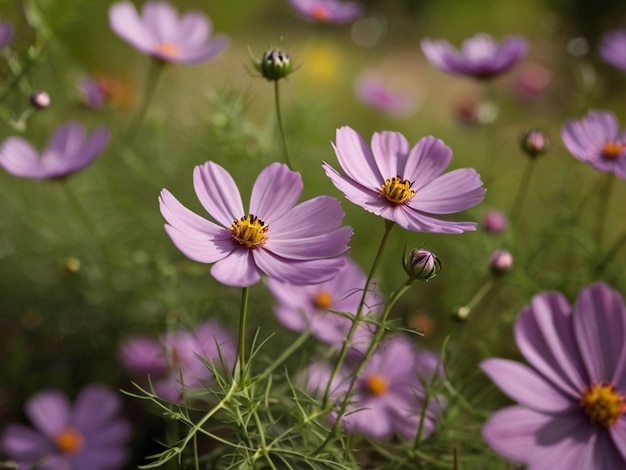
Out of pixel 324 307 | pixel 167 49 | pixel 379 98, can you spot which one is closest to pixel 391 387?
pixel 324 307

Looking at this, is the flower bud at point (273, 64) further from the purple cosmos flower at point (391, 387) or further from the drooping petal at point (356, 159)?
the purple cosmos flower at point (391, 387)

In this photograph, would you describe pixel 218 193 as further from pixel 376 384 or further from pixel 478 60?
pixel 478 60

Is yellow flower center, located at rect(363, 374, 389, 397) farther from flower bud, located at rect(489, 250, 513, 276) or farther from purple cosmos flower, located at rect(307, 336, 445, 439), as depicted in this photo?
flower bud, located at rect(489, 250, 513, 276)

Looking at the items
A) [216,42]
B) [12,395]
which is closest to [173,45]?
[216,42]

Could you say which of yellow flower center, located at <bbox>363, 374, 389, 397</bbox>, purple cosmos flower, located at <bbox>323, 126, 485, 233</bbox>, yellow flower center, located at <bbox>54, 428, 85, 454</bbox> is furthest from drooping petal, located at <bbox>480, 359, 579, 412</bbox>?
yellow flower center, located at <bbox>54, 428, 85, 454</bbox>

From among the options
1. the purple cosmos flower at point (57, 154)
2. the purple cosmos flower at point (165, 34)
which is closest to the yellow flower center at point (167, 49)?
the purple cosmos flower at point (165, 34)
